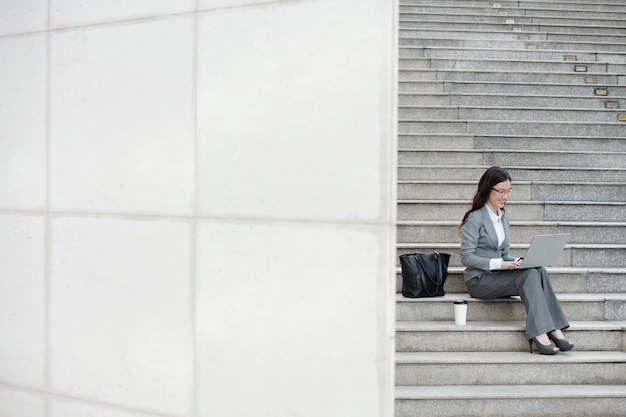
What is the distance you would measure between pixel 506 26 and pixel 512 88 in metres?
1.78

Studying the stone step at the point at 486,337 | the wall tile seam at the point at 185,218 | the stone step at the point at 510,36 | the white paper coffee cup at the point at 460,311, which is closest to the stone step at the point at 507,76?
the stone step at the point at 510,36

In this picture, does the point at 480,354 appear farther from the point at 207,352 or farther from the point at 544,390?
the point at 207,352

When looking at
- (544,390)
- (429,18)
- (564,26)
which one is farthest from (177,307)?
(564,26)

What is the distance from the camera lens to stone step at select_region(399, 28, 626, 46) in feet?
28.2

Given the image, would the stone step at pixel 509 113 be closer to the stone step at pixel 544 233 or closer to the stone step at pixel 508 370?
the stone step at pixel 544 233

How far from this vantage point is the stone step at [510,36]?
8586mm

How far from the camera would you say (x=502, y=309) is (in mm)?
5250

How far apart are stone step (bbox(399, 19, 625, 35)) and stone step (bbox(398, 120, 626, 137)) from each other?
219 cm

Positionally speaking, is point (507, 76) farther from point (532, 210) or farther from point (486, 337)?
point (486, 337)

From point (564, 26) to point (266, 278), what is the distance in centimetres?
755

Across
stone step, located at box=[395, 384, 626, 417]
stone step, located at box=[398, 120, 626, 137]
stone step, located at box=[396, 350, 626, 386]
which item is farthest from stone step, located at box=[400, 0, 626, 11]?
stone step, located at box=[395, 384, 626, 417]

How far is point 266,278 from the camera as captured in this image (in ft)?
9.50

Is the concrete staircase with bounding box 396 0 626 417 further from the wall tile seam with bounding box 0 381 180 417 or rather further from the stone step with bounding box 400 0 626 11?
the wall tile seam with bounding box 0 381 180 417

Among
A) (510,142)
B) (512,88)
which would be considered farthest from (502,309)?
(512,88)
